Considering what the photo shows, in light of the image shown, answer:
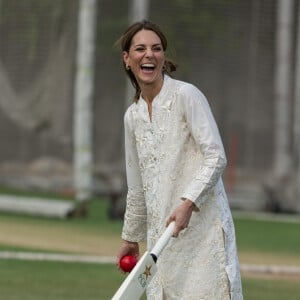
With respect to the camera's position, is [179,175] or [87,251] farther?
[87,251]

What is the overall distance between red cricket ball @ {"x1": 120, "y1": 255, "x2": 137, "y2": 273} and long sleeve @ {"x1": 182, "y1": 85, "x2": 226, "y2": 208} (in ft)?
1.94

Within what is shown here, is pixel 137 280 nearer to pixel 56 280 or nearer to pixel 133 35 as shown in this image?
pixel 133 35

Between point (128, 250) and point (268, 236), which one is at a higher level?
point (128, 250)

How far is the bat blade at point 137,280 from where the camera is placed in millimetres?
6562

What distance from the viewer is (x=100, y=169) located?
27.0 metres

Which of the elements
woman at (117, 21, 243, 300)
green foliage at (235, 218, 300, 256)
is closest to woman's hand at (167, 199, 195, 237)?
A: woman at (117, 21, 243, 300)

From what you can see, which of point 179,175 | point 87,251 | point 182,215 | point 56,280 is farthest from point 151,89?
point 87,251

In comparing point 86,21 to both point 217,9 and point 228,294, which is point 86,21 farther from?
point 228,294

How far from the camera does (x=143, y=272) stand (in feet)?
21.8

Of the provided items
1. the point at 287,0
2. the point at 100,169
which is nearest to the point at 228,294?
the point at 287,0

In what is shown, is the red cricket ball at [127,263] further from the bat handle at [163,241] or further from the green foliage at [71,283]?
the green foliage at [71,283]

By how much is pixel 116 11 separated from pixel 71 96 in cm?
179

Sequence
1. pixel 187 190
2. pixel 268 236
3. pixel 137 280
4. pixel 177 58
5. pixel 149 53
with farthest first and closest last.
Result: 1. pixel 177 58
2. pixel 268 236
3. pixel 149 53
4. pixel 187 190
5. pixel 137 280

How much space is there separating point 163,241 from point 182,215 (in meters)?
0.16
